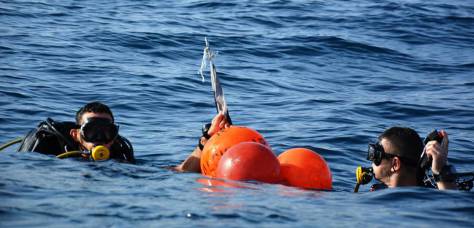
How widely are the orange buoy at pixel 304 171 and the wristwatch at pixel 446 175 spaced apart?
3.71 feet

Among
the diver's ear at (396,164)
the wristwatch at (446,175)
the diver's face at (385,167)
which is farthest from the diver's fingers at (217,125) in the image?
the wristwatch at (446,175)

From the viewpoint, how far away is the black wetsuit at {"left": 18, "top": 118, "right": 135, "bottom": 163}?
9.33 metres

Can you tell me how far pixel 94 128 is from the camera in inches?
360

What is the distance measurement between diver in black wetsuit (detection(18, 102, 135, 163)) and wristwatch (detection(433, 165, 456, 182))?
361 cm

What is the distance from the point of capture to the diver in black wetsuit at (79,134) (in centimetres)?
917

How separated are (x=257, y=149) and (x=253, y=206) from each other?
1031 mm

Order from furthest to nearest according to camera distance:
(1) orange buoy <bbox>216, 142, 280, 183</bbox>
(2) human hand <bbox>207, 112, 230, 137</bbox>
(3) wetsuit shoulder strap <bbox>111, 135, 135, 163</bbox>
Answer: (3) wetsuit shoulder strap <bbox>111, 135, 135, 163</bbox> → (2) human hand <bbox>207, 112, 230, 137</bbox> → (1) orange buoy <bbox>216, 142, 280, 183</bbox>

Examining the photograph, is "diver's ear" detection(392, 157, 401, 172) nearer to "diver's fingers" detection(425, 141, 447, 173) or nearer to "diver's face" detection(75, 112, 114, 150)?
"diver's fingers" detection(425, 141, 447, 173)

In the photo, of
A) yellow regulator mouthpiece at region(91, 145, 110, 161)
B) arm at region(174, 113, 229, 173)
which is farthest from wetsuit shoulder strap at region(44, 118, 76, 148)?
arm at region(174, 113, 229, 173)

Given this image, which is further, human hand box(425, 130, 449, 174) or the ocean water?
human hand box(425, 130, 449, 174)

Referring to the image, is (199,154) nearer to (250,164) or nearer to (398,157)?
(250,164)

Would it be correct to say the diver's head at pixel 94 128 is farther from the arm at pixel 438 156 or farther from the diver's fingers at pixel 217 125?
the arm at pixel 438 156

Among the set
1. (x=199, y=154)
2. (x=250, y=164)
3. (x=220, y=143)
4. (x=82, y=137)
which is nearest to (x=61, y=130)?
(x=82, y=137)

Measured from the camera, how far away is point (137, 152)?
1164 cm
